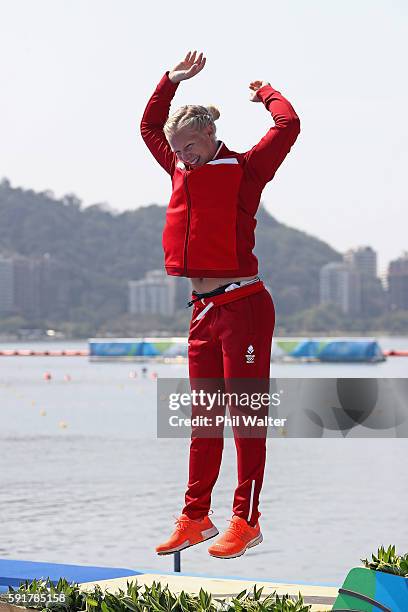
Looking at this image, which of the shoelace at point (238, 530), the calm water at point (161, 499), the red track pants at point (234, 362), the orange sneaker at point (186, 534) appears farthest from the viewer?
the calm water at point (161, 499)

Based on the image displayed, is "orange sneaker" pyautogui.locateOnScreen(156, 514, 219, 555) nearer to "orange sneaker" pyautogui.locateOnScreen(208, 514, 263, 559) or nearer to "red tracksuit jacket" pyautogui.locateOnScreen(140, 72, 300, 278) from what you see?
"orange sneaker" pyautogui.locateOnScreen(208, 514, 263, 559)

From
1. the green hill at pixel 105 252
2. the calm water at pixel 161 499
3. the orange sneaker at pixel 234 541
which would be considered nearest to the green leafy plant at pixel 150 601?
the orange sneaker at pixel 234 541

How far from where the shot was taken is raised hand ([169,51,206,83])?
6371 millimetres

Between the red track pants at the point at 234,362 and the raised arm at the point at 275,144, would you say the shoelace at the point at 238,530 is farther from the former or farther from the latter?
the raised arm at the point at 275,144

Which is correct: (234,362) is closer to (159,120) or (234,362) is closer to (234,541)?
(234,541)

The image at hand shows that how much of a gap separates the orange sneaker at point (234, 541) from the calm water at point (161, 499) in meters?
4.23

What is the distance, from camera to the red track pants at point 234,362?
6.04 m

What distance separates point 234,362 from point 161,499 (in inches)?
390

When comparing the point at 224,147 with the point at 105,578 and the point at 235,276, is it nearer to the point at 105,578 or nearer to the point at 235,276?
the point at 235,276

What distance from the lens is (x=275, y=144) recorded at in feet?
20.3

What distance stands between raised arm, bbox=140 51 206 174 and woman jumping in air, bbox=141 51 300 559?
165 millimetres

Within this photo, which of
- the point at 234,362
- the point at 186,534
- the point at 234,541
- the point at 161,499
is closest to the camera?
the point at 234,362

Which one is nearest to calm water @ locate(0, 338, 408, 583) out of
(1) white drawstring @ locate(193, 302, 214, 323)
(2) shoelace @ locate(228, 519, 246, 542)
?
(2) shoelace @ locate(228, 519, 246, 542)

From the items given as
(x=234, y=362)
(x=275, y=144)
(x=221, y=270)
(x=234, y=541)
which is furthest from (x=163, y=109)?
(x=234, y=541)
